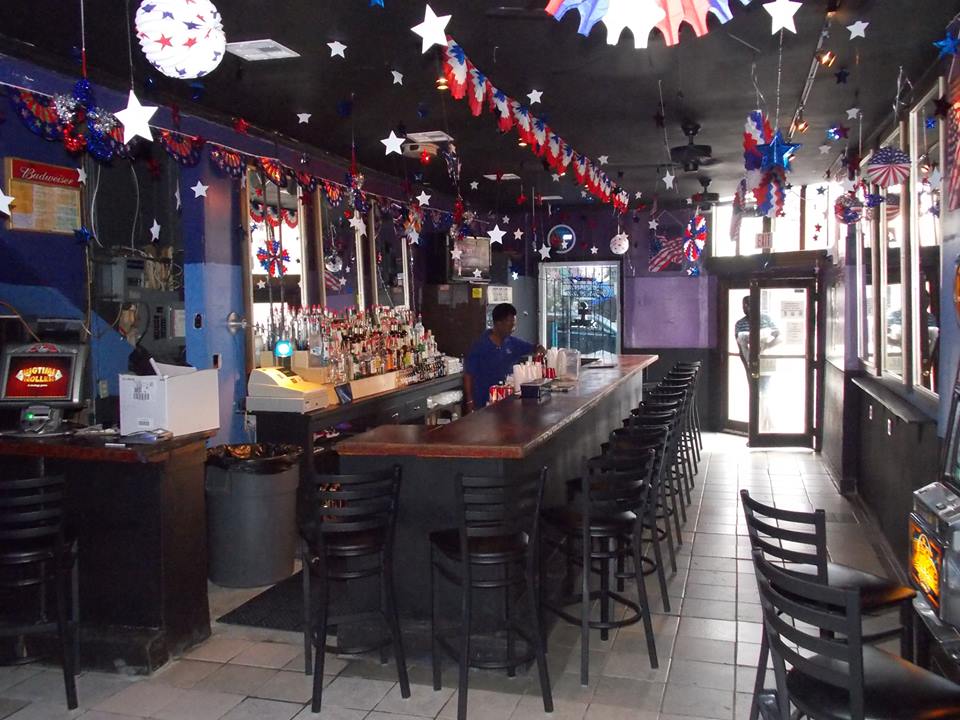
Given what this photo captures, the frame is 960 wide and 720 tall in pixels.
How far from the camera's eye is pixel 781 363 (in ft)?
31.7

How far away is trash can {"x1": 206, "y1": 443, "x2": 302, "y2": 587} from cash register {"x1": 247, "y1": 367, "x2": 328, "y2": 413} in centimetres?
70

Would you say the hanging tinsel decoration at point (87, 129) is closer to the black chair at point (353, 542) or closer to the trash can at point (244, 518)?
the trash can at point (244, 518)

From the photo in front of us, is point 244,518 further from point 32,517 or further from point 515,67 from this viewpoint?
point 515,67

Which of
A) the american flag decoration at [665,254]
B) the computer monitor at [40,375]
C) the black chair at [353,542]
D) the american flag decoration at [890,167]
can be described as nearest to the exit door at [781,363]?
the american flag decoration at [665,254]

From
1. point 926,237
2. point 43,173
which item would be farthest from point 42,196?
point 926,237

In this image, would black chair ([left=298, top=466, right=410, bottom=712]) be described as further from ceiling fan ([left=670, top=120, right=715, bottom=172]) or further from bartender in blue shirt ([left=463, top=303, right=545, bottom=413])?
ceiling fan ([left=670, top=120, right=715, bottom=172])

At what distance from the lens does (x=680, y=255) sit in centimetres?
1120

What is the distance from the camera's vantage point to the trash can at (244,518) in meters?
4.90

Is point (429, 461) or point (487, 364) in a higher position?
point (487, 364)

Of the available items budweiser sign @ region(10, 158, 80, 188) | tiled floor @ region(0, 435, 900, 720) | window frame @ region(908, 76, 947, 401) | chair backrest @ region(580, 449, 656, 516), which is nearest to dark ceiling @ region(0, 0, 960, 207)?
window frame @ region(908, 76, 947, 401)

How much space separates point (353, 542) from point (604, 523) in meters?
1.14

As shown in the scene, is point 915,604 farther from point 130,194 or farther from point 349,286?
point 349,286

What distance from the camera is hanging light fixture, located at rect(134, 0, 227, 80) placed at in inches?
120

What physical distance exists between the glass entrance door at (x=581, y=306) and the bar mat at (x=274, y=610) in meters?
7.82
